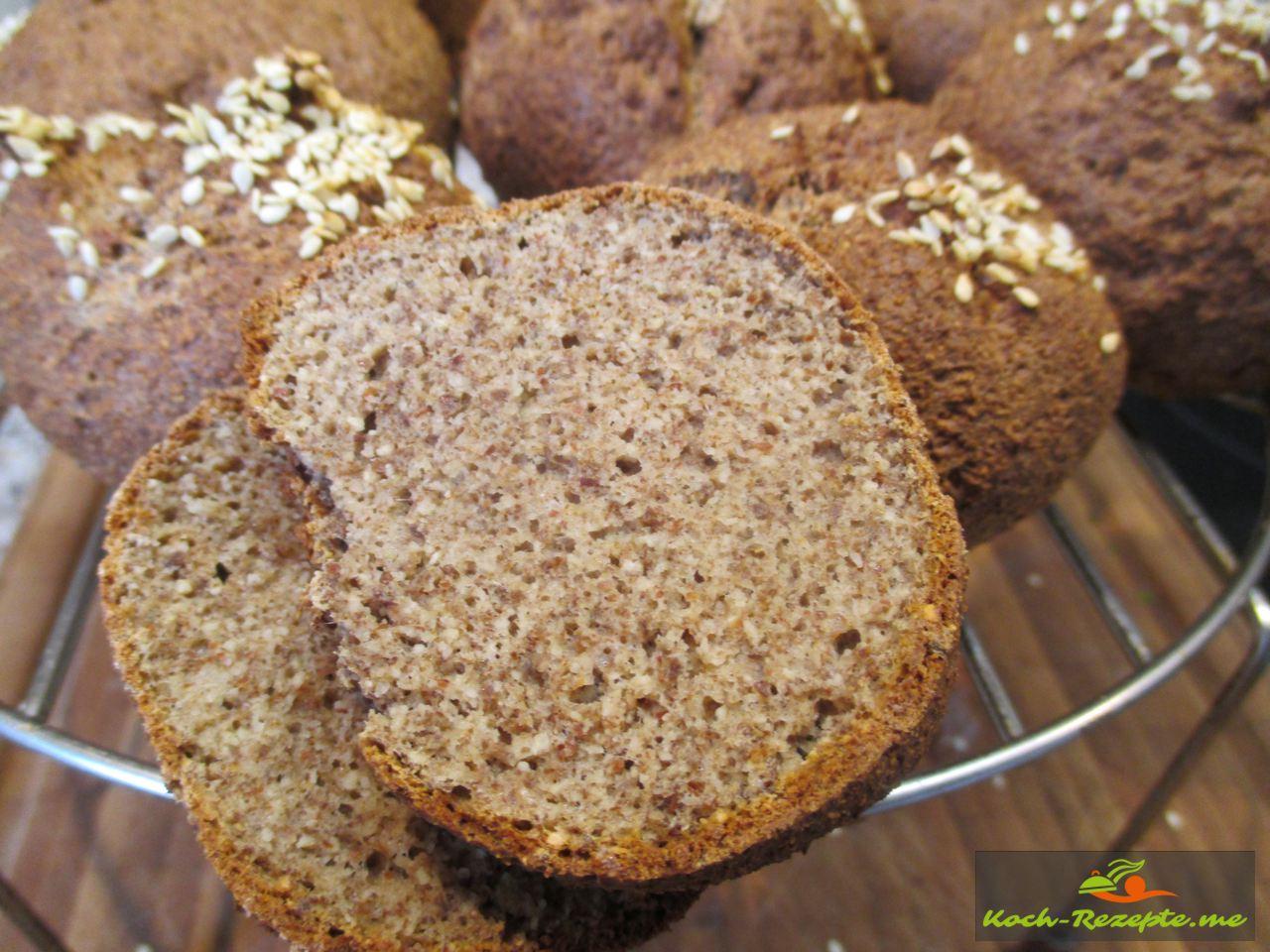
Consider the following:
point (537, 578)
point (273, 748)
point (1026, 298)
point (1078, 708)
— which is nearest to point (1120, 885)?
point (1078, 708)

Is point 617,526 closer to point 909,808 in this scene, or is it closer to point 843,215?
point 843,215

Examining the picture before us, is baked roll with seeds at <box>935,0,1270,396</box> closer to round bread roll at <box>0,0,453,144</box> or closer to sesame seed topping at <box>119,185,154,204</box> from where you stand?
round bread roll at <box>0,0,453,144</box>

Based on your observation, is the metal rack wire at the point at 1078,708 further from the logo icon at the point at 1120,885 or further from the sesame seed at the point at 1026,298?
the sesame seed at the point at 1026,298

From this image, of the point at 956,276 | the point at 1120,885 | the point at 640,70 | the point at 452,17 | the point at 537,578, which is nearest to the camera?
the point at 537,578

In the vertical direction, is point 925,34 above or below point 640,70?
above

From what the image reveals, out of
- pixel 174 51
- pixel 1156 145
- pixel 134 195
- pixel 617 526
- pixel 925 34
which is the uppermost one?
pixel 925 34

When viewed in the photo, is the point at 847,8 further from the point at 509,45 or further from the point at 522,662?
the point at 522,662

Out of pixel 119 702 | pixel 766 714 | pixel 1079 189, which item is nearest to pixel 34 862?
pixel 119 702
